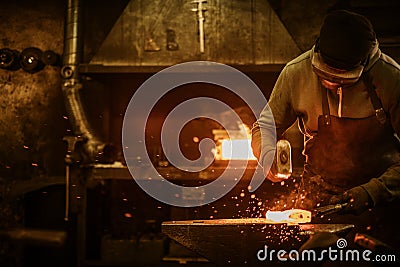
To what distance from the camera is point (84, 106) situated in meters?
4.29

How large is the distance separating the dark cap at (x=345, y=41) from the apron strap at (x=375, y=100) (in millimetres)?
266

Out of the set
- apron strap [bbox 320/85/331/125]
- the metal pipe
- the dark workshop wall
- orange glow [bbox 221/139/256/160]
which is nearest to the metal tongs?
apron strap [bbox 320/85/331/125]

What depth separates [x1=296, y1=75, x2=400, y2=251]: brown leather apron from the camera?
9.17ft

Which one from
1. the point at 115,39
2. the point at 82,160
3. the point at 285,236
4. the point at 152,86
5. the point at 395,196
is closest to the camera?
the point at 285,236

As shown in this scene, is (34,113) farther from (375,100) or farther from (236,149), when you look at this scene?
(375,100)

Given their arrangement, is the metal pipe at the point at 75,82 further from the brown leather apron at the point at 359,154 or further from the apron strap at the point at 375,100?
the apron strap at the point at 375,100

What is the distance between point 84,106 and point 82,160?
21.5 inches

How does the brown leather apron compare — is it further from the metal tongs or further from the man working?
the metal tongs

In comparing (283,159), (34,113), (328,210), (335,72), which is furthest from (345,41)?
(34,113)

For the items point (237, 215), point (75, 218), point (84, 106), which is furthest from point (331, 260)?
point (75, 218)

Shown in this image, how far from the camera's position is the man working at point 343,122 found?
2.50 metres

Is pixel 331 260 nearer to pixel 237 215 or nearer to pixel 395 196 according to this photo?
pixel 395 196

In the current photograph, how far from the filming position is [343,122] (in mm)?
2799

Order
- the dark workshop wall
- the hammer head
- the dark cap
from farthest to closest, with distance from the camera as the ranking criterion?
the dark workshop wall
the hammer head
the dark cap
